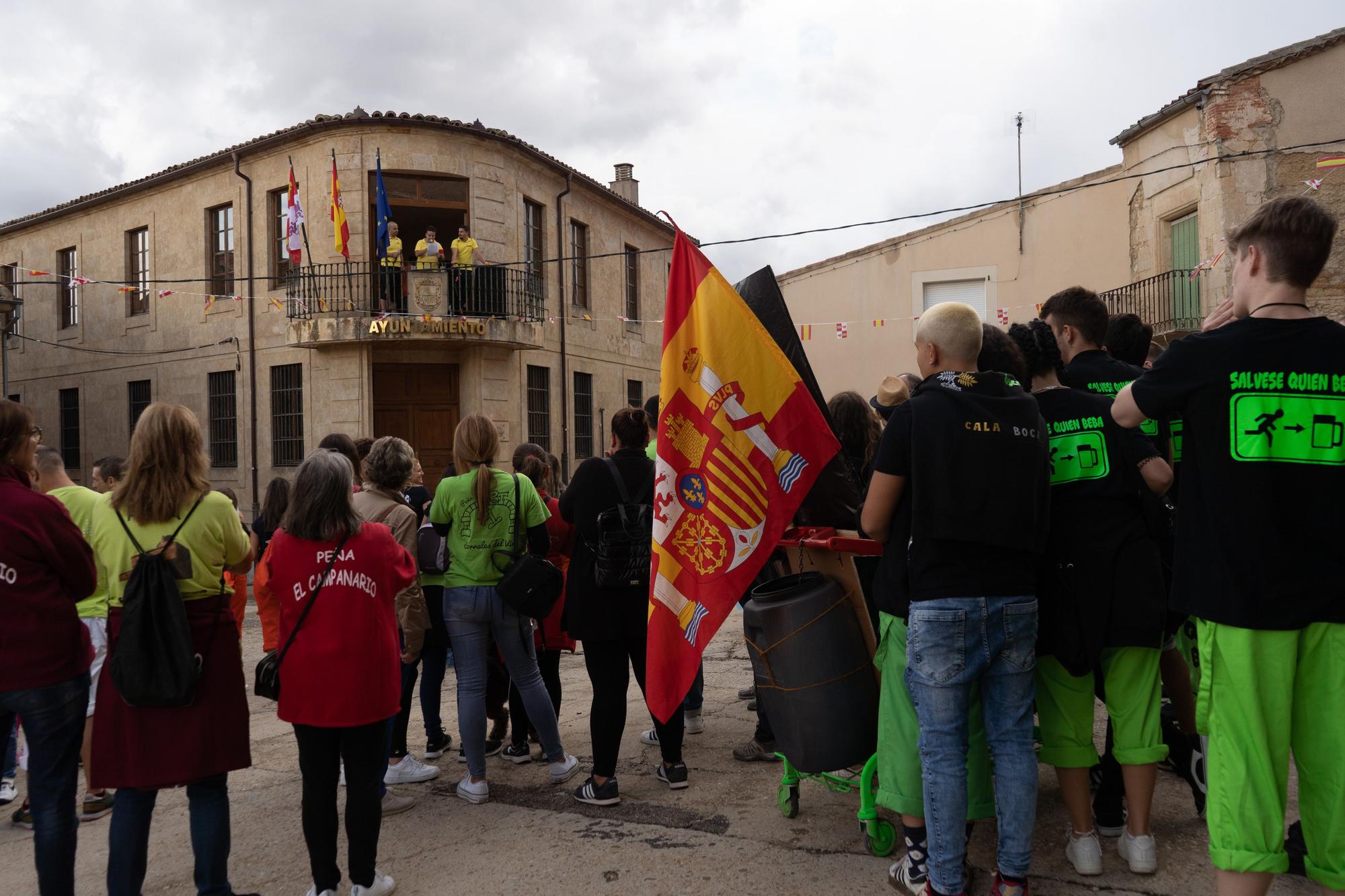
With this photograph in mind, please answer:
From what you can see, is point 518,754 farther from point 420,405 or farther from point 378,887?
point 420,405

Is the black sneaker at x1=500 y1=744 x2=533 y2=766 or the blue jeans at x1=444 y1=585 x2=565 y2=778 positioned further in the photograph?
the black sneaker at x1=500 y1=744 x2=533 y2=766

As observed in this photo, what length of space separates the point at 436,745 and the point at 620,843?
1760 millimetres

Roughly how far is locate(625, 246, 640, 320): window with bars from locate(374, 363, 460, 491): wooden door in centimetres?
686

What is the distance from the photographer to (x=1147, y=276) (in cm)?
1827

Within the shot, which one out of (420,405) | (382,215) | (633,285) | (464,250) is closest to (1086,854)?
(382,215)

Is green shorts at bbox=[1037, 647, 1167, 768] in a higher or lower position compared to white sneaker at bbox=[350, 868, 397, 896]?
higher

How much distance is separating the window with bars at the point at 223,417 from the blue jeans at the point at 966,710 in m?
18.9

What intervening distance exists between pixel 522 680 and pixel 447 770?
0.81 metres

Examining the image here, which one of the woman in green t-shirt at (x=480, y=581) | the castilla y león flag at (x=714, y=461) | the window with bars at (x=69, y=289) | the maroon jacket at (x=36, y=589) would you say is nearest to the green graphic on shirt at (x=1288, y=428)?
the castilla y león flag at (x=714, y=461)

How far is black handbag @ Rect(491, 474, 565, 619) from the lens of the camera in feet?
14.1

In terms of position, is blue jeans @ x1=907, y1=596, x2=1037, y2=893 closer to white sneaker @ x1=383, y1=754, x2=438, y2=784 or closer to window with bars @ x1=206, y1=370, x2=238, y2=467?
white sneaker @ x1=383, y1=754, x2=438, y2=784

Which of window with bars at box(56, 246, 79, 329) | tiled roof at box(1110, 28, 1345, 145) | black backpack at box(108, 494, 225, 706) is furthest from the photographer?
window with bars at box(56, 246, 79, 329)

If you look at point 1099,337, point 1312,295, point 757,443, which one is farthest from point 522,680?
point 1312,295

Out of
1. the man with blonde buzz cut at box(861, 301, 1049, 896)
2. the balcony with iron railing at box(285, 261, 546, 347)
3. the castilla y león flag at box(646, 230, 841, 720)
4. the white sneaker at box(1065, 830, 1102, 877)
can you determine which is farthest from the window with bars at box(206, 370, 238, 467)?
the white sneaker at box(1065, 830, 1102, 877)
